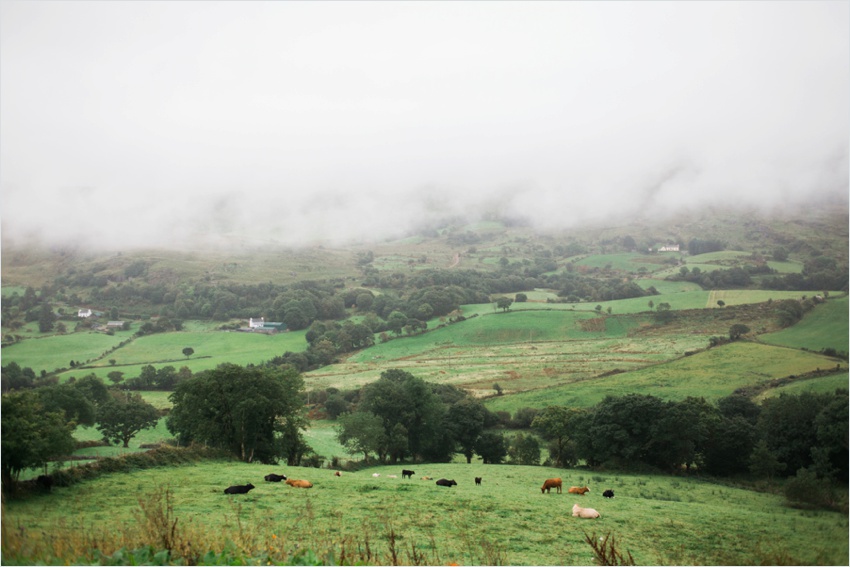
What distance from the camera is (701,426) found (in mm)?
26922

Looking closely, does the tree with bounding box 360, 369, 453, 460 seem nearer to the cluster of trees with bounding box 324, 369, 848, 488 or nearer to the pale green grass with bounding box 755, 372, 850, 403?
the cluster of trees with bounding box 324, 369, 848, 488

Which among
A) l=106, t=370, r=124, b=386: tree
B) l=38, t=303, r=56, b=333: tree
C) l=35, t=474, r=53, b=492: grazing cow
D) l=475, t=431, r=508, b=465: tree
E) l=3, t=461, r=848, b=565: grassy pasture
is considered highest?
l=38, t=303, r=56, b=333: tree

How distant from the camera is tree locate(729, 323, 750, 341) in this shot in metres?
57.6

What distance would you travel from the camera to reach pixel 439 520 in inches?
465

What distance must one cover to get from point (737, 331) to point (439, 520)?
5993 centimetres

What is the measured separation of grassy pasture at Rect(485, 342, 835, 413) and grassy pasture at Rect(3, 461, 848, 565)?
85.7 feet

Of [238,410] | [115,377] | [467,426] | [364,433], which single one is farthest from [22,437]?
[115,377]

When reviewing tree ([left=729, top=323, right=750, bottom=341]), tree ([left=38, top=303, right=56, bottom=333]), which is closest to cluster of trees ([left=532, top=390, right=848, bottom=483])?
tree ([left=729, top=323, right=750, bottom=341])

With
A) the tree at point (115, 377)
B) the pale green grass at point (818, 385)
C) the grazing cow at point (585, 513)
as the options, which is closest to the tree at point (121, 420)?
the tree at point (115, 377)

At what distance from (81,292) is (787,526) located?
11899 centimetres

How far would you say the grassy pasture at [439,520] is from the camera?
29.1ft

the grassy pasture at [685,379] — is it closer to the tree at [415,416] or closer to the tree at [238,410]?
the tree at [415,416]

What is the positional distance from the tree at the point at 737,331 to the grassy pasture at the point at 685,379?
388 centimetres

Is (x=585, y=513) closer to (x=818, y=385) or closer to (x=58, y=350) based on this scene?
(x=818, y=385)
